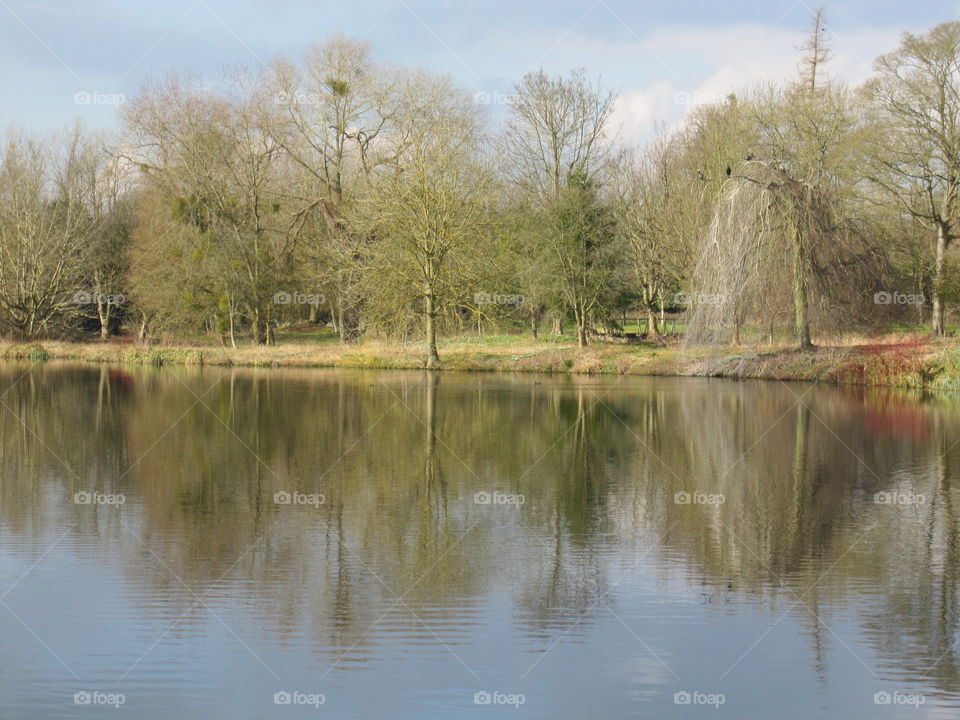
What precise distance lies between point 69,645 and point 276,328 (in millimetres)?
48289

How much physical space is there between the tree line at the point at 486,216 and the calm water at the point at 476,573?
48.0 feet

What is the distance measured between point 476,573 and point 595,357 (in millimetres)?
28403

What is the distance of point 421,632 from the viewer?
859 cm

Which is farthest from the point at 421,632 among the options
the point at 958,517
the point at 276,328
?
the point at 276,328

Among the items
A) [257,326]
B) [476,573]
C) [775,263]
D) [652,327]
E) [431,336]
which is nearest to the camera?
[476,573]

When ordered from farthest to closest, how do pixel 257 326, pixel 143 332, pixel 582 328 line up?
pixel 143 332, pixel 257 326, pixel 582 328

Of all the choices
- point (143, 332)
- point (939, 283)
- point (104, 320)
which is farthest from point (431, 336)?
point (104, 320)

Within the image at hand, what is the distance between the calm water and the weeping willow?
12.6 metres

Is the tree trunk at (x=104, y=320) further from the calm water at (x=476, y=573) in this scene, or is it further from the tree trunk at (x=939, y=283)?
the tree trunk at (x=939, y=283)

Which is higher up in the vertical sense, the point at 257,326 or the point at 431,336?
the point at 257,326

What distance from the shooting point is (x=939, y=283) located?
1522 inches

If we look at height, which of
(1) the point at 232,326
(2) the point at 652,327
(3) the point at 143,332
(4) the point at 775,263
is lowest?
(3) the point at 143,332

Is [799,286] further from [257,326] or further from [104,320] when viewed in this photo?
[104,320]

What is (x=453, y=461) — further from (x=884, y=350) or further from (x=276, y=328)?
(x=276, y=328)
